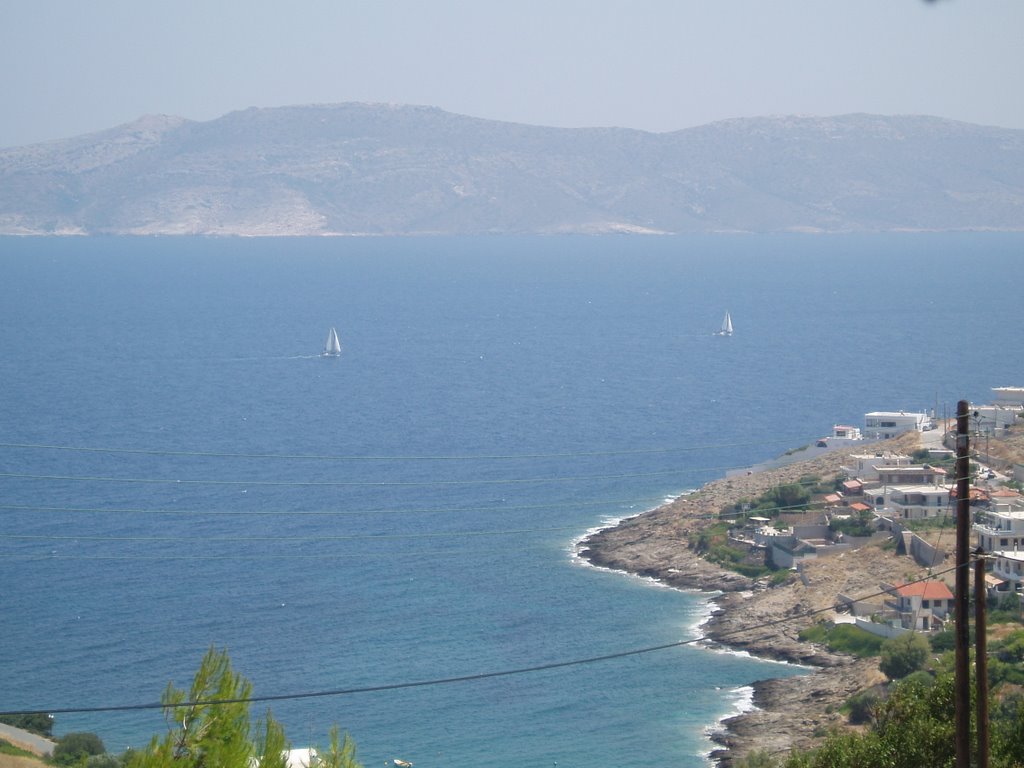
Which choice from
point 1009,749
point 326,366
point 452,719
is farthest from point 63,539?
point 326,366

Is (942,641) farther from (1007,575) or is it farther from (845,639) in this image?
(1007,575)

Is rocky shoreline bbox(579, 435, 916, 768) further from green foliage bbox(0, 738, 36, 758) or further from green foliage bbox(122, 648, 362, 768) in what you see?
green foliage bbox(122, 648, 362, 768)

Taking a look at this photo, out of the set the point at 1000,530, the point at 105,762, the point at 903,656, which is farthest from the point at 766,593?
the point at 105,762

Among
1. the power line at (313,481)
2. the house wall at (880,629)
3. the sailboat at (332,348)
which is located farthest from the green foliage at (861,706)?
the sailboat at (332,348)

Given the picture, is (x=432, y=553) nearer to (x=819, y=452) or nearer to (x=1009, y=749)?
(x=819, y=452)

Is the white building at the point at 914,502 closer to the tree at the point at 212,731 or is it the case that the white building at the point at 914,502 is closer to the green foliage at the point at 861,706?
the green foliage at the point at 861,706

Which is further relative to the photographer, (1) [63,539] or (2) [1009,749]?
(1) [63,539]
